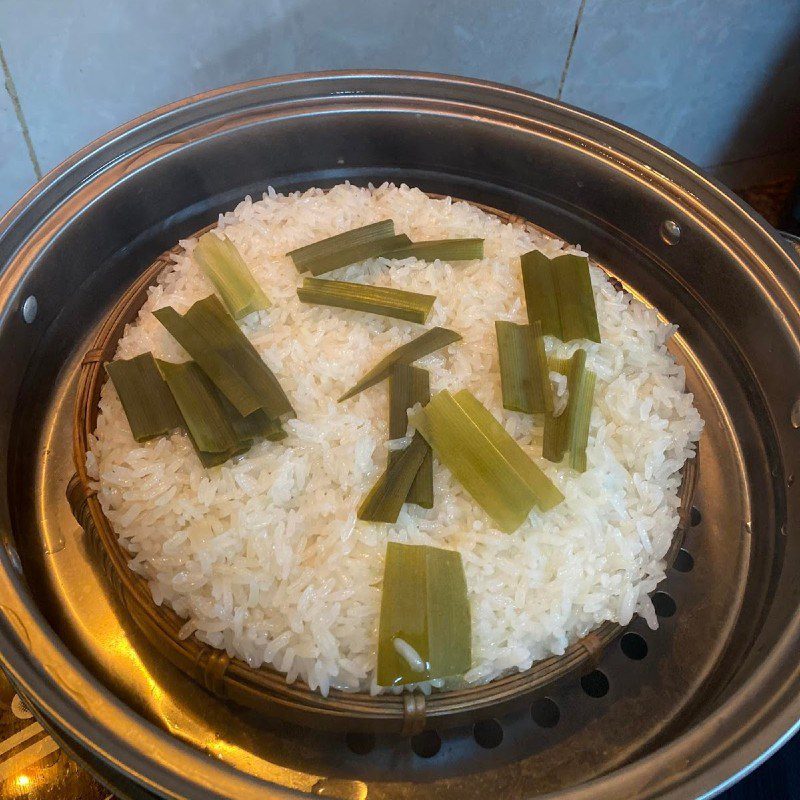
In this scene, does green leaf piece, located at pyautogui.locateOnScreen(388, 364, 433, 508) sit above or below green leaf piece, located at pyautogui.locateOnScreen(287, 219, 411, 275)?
below

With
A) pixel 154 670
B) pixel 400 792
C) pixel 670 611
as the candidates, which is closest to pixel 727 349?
pixel 670 611

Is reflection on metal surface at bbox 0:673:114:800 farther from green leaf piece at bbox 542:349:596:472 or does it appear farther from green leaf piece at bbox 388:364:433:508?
green leaf piece at bbox 542:349:596:472

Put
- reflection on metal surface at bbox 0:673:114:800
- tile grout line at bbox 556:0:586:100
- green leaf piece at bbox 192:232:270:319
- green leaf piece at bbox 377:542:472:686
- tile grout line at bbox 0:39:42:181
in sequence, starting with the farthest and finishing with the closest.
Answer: tile grout line at bbox 556:0:586:100
tile grout line at bbox 0:39:42:181
green leaf piece at bbox 192:232:270:319
reflection on metal surface at bbox 0:673:114:800
green leaf piece at bbox 377:542:472:686

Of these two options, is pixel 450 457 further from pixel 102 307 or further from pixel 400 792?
pixel 102 307

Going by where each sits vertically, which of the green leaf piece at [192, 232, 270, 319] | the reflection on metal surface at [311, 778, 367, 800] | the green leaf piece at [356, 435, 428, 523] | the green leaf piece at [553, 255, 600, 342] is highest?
the green leaf piece at [192, 232, 270, 319]

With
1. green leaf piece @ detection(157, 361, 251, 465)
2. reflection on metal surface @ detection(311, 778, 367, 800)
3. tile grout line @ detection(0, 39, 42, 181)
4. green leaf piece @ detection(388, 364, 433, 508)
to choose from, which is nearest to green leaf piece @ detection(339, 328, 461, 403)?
green leaf piece @ detection(388, 364, 433, 508)

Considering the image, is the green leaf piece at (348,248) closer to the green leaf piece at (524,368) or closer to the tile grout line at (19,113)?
the green leaf piece at (524,368)

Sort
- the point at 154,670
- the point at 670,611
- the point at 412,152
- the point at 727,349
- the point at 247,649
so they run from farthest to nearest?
1. the point at 412,152
2. the point at 727,349
3. the point at 670,611
4. the point at 154,670
5. the point at 247,649

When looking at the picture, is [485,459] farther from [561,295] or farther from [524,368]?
[561,295]
